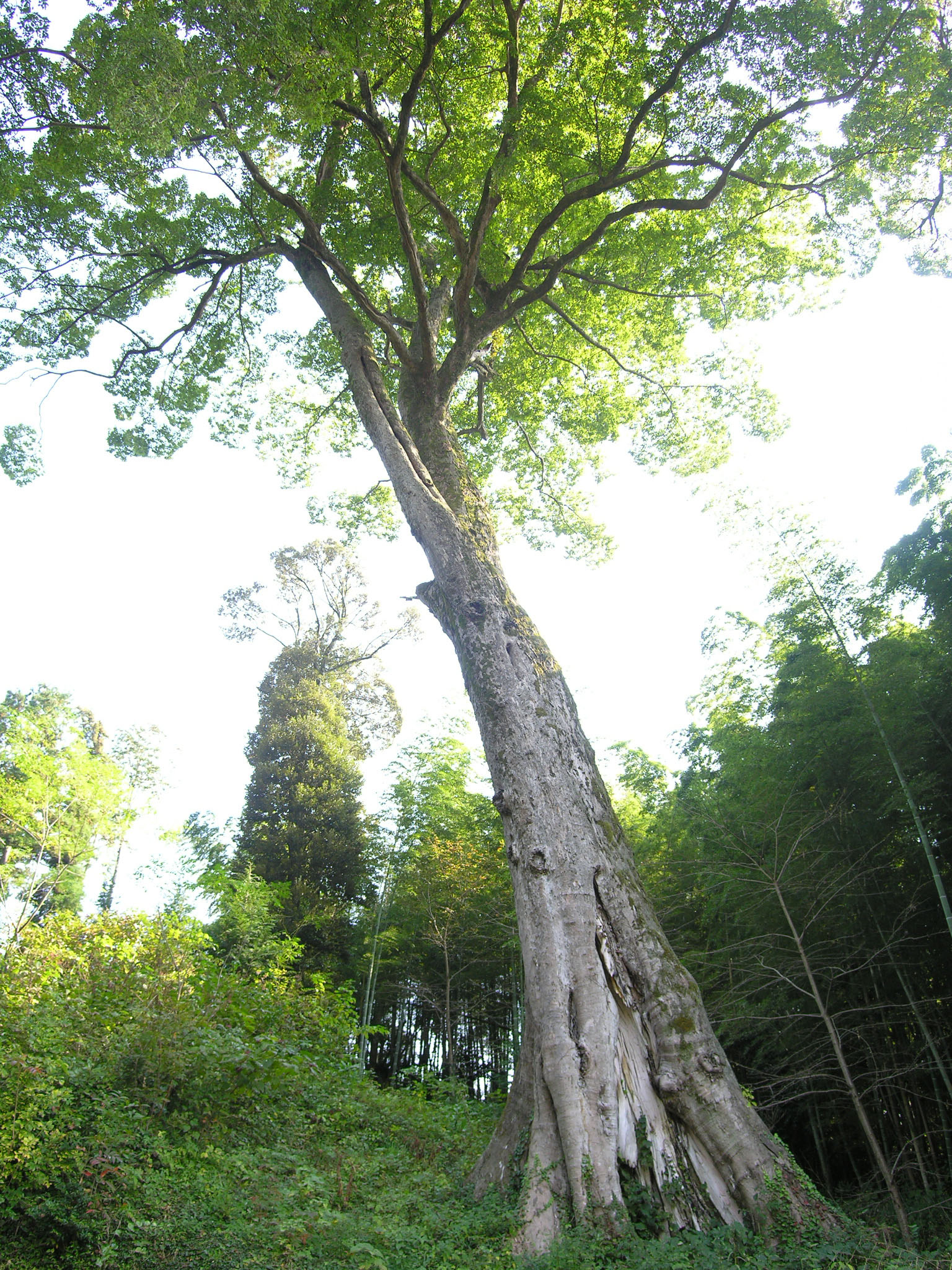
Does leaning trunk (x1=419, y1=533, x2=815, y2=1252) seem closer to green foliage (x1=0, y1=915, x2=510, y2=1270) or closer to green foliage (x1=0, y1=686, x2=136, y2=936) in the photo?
green foliage (x1=0, y1=915, x2=510, y2=1270)

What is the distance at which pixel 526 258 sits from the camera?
21.1 ft

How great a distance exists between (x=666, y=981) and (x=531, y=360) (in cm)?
820

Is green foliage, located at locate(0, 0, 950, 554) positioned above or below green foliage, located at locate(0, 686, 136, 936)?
above

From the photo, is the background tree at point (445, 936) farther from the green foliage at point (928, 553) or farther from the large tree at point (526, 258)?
the green foliage at point (928, 553)

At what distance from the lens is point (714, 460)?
9414 millimetres

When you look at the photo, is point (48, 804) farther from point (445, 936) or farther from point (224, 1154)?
point (224, 1154)

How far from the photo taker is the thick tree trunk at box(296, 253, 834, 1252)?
315cm

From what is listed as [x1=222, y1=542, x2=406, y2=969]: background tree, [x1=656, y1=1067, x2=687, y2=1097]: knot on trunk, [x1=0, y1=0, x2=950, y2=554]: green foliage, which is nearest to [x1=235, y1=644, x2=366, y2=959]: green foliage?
[x1=222, y1=542, x2=406, y2=969]: background tree

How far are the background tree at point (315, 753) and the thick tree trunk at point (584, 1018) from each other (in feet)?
26.1

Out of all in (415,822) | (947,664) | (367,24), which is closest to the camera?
(367,24)

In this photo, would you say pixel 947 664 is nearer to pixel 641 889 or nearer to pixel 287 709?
pixel 641 889

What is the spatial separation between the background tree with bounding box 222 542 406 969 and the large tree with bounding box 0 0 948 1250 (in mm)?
6839

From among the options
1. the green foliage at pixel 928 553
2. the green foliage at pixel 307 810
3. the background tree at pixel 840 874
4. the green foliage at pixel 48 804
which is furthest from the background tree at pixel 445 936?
the green foliage at pixel 928 553

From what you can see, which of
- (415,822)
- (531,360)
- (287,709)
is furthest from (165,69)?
(287,709)
